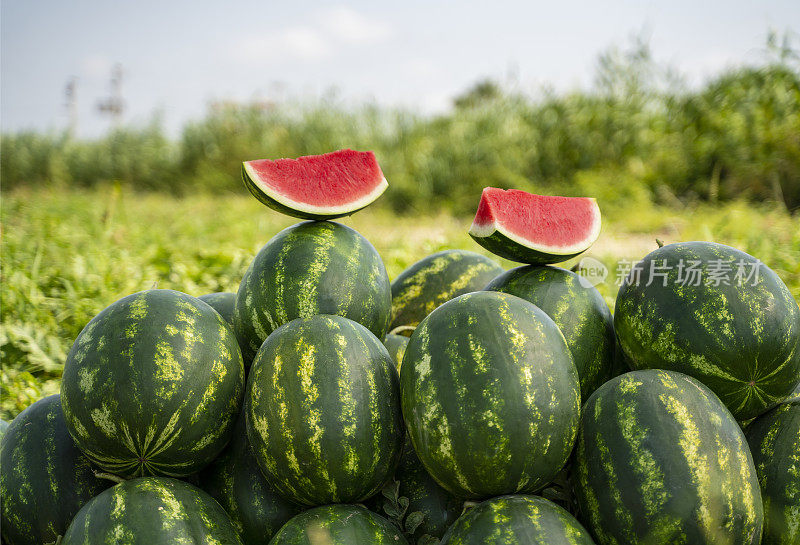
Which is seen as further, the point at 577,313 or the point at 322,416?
the point at 577,313

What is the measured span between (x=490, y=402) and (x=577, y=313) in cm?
59

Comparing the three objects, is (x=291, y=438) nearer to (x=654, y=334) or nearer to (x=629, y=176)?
(x=654, y=334)

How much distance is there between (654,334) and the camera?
165cm

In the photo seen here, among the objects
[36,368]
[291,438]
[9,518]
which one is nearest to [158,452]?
Answer: [291,438]

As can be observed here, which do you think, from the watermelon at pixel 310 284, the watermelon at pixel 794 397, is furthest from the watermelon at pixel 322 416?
the watermelon at pixel 794 397

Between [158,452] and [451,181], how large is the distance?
936cm

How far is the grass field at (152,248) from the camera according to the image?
11.9 feet

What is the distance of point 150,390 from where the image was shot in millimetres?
1453

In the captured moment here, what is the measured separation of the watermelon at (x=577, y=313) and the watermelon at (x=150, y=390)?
918mm

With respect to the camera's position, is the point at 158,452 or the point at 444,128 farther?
the point at 444,128

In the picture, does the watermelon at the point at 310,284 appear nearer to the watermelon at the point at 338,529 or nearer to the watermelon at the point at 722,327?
the watermelon at the point at 338,529

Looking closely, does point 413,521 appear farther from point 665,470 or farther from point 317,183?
point 317,183

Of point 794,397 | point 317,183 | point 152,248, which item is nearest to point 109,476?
point 317,183

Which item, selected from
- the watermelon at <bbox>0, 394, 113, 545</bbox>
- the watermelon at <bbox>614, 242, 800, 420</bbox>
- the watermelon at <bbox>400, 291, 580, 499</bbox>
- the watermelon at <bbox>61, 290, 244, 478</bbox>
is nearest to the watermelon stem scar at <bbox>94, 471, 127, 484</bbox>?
the watermelon at <bbox>61, 290, 244, 478</bbox>
